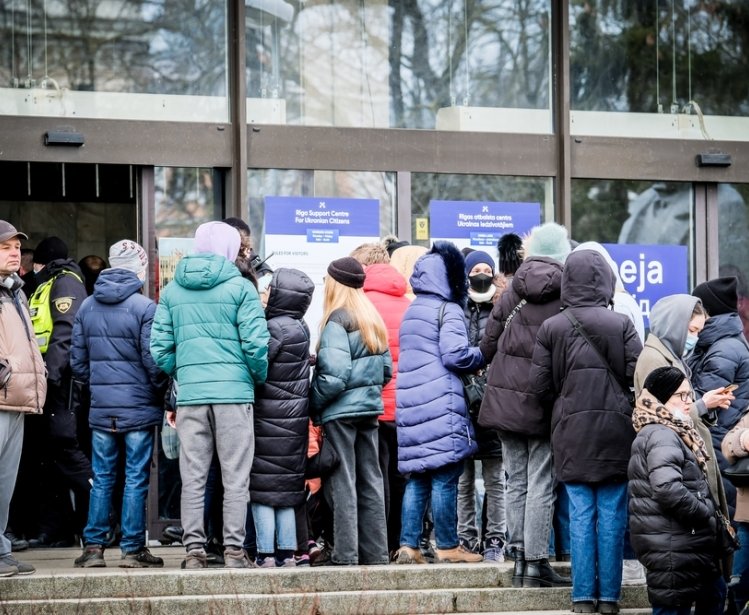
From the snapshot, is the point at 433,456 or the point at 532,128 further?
the point at 532,128

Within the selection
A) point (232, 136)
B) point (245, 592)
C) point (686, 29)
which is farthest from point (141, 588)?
point (686, 29)

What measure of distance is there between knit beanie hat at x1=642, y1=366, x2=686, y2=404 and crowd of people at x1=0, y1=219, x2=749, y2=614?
12mm

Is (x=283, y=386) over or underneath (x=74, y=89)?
underneath

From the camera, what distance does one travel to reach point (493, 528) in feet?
33.6

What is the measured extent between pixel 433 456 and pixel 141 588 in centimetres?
200

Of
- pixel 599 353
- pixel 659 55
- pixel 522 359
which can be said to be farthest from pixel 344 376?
pixel 659 55

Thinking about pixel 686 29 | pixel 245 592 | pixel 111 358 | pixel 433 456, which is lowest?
pixel 245 592

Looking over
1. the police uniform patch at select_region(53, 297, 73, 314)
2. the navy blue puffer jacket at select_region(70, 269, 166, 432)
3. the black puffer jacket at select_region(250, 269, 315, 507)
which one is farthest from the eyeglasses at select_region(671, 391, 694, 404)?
the police uniform patch at select_region(53, 297, 73, 314)

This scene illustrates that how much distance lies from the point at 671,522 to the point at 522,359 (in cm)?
152

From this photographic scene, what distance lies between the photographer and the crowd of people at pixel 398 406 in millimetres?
8898

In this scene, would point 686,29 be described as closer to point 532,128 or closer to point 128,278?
point 532,128

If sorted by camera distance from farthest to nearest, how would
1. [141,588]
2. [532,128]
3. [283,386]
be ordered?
1. [532,128]
2. [283,386]
3. [141,588]

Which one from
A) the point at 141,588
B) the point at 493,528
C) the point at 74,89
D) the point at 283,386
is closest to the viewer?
the point at 141,588

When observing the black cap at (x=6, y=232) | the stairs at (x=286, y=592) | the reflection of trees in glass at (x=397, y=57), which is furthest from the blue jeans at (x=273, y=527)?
the reflection of trees in glass at (x=397, y=57)
